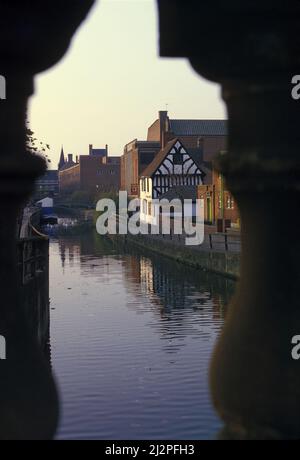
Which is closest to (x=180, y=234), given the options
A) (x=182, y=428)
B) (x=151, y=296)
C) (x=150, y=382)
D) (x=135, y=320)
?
(x=151, y=296)

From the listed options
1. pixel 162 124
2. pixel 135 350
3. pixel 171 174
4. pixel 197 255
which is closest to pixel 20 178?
pixel 135 350

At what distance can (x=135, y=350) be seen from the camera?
24.0m

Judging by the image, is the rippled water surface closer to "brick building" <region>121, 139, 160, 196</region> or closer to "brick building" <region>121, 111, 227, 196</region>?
"brick building" <region>121, 139, 160, 196</region>

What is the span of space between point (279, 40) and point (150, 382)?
18581 millimetres

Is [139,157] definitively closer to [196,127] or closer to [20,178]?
[196,127]

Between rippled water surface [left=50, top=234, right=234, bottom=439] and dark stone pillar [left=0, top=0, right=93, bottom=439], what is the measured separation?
0.50ft

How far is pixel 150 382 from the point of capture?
19.9 m

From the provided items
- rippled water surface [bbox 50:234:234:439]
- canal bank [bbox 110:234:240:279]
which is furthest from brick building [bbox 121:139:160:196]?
rippled water surface [bbox 50:234:234:439]

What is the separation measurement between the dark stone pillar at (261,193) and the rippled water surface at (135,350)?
61 centimetres

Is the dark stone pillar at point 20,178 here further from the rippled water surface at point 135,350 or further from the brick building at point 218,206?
the brick building at point 218,206

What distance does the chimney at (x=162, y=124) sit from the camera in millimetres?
103350

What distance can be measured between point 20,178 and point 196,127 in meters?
113

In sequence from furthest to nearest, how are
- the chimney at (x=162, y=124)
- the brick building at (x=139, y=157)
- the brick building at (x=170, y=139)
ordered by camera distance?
the brick building at (x=139, y=157), the brick building at (x=170, y=139), the chimney at (x=162, y=124)

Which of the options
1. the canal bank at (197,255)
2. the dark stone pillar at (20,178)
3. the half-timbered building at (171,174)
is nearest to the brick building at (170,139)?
the half-timbered building at (171,174)
